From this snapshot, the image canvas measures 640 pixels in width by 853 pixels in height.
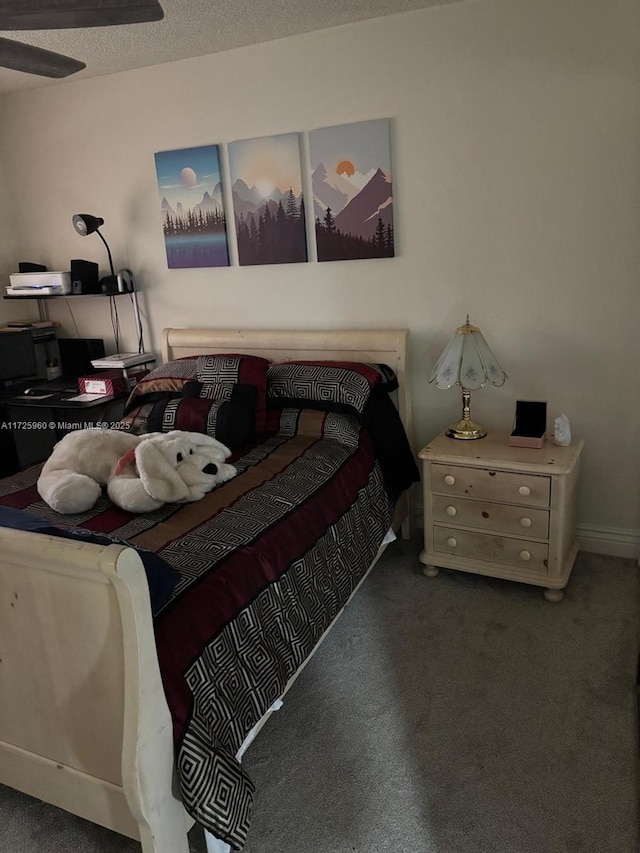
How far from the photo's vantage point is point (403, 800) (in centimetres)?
176

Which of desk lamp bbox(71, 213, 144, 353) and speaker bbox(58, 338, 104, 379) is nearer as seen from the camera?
desk lamp bbox(71, 213, 144, 353)

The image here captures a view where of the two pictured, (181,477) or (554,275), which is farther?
(554,275)

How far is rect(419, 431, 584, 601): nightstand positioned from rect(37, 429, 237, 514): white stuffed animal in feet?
2.95

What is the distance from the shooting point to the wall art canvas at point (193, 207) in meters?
3.33

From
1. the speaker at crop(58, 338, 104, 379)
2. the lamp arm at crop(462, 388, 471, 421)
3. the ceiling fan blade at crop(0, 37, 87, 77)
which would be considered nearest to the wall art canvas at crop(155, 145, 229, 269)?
the speaker at crop(58, 338, 104, 379)

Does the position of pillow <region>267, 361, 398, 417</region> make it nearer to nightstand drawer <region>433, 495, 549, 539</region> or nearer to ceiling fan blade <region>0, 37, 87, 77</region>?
nightstand drawer <region>433, 495, 549, 539</region>

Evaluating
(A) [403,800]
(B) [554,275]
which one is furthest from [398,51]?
(A) [403,800]

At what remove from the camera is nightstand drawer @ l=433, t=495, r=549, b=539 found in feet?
8.45

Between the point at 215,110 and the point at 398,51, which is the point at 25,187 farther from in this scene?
the point at 398,51

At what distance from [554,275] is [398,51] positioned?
3.83ft

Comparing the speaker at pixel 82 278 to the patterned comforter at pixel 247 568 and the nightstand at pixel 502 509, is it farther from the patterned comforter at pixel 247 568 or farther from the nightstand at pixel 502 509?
the nightstand at pixel 502 509

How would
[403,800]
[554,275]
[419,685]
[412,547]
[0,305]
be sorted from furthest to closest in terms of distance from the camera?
1. [0,305]
2. [412,547]
3. [554,275]
4. [419,685]
5. [403,800]

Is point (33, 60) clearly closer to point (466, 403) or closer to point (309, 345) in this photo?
point (309, 345)

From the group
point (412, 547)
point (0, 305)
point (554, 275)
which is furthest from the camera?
point (0, 305)
